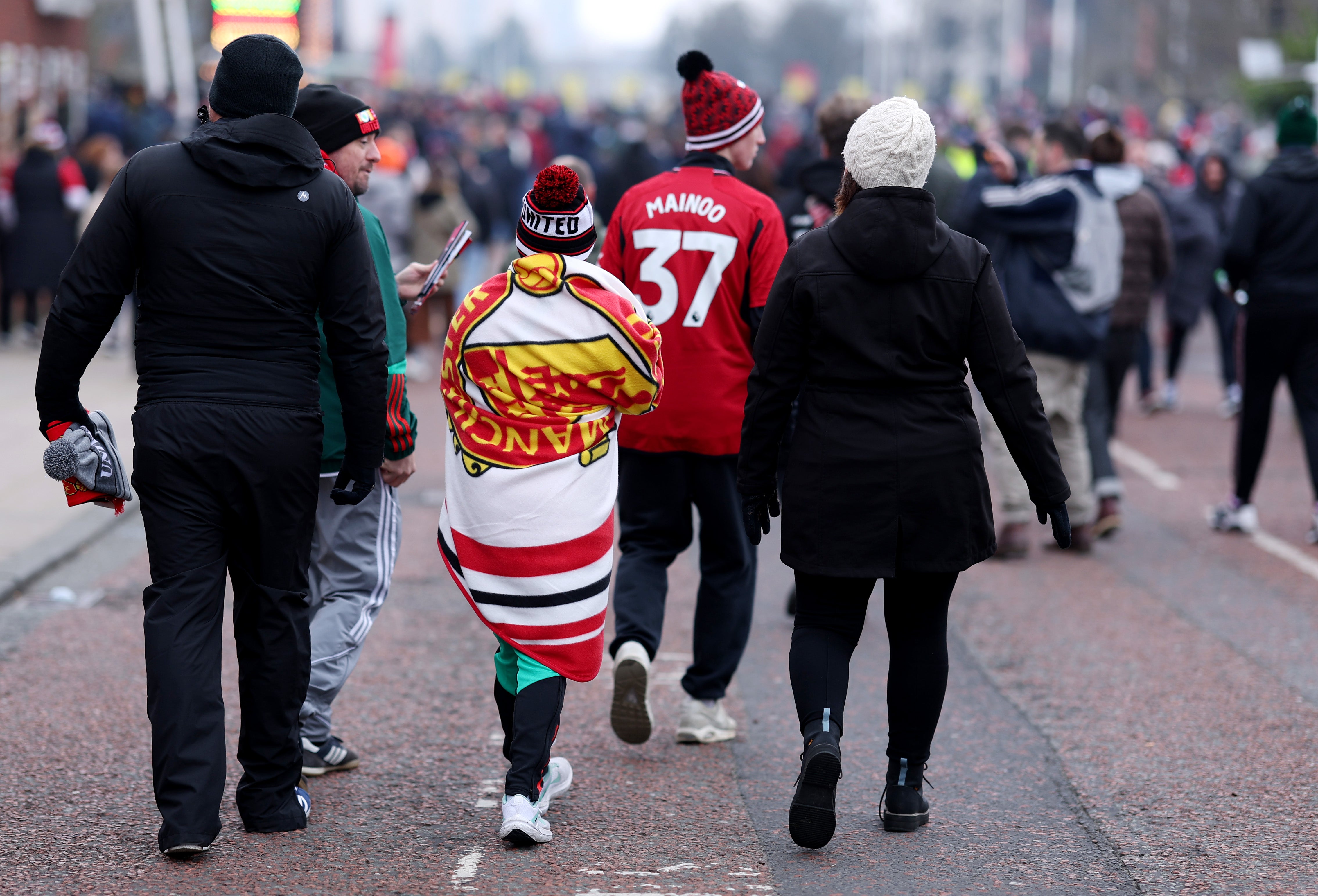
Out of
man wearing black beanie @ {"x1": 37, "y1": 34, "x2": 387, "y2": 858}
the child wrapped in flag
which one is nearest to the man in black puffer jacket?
the child wrapped in flag

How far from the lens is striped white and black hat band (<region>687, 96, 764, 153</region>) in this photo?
17.1ft

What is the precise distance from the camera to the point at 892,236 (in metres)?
4.11

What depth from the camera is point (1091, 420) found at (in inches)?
336

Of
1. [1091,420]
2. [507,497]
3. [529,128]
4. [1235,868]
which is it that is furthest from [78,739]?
[529,128]

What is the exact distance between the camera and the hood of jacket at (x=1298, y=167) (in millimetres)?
8109

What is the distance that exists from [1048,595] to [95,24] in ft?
145

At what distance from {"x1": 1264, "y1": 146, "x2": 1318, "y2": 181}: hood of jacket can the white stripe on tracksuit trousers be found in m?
5.37

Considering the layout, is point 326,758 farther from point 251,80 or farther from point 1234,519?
point 1234,519

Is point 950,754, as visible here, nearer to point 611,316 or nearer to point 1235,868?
point 1235,868

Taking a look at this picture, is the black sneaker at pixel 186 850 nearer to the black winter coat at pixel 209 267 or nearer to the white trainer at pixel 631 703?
the black winter coat at pixel 209 267

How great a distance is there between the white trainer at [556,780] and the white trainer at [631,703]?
0.22m

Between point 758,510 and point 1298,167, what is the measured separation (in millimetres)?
5069

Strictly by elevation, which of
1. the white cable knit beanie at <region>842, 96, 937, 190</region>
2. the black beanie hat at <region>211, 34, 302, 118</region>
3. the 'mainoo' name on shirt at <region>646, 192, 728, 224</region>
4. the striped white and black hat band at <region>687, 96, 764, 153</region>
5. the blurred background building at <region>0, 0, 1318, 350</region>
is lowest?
the blurred background building at <region>0, 0, 1318, 350</region>

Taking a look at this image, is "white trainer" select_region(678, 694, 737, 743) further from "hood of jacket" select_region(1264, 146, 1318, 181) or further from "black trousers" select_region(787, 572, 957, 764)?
"hood of jacket" select_region(1264, 146, 1318, 181)
